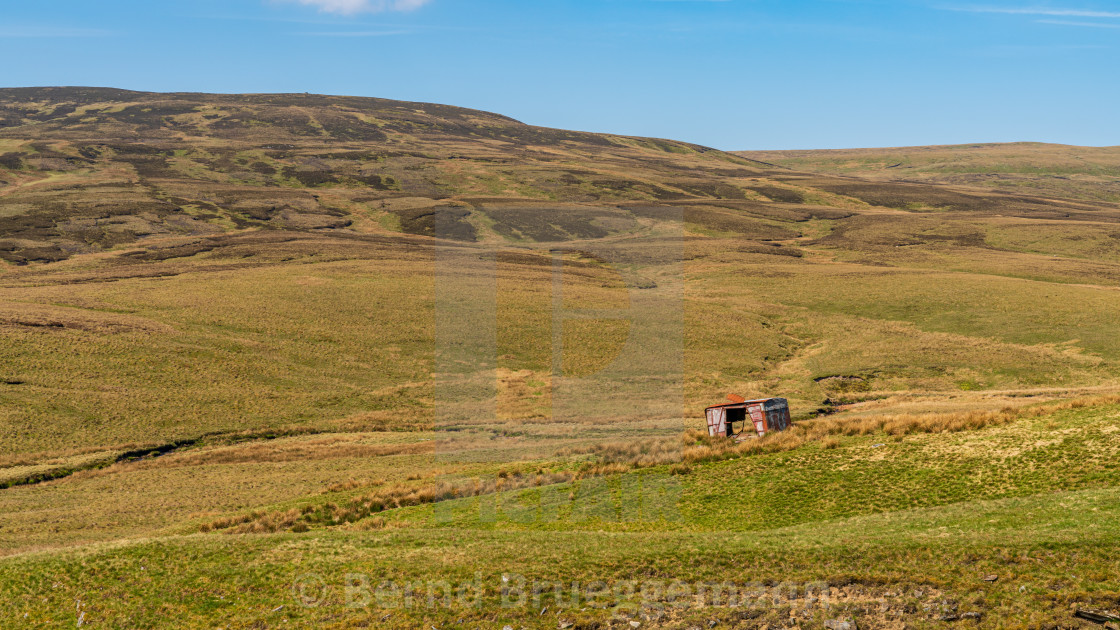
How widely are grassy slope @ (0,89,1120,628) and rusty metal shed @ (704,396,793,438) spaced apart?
2.91 metres

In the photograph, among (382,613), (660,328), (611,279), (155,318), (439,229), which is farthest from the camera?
(439,229)

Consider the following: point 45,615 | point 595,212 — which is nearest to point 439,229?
point 595,212

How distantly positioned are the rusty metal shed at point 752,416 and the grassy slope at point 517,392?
291 centimetres

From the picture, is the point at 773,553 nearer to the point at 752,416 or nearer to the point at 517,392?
the point at 752,416

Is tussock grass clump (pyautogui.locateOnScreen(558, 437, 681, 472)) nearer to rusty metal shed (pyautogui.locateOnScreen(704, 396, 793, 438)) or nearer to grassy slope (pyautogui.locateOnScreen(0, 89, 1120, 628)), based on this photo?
grassy slope (pyautogui.locateOnScreen(0, 89, 1120, 628))

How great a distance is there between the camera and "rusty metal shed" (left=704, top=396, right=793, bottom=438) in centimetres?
3195

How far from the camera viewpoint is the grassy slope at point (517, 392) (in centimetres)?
1823

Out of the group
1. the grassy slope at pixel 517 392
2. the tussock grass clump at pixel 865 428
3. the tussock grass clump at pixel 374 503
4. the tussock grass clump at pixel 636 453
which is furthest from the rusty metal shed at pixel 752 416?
the tussock grass clump at pixel 374 503

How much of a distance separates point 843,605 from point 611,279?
277ft

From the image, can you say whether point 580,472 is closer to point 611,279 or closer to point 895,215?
point 611,279

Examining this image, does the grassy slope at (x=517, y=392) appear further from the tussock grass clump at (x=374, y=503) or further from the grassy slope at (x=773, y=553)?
the tussock grass clump at (x=374, y=503)

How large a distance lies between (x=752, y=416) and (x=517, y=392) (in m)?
Answer: 25.5

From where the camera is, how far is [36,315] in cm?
6166

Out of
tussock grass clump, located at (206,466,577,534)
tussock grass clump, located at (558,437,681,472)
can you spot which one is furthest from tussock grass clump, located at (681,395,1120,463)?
tussock grass clump, located at (206,466,577,534)
